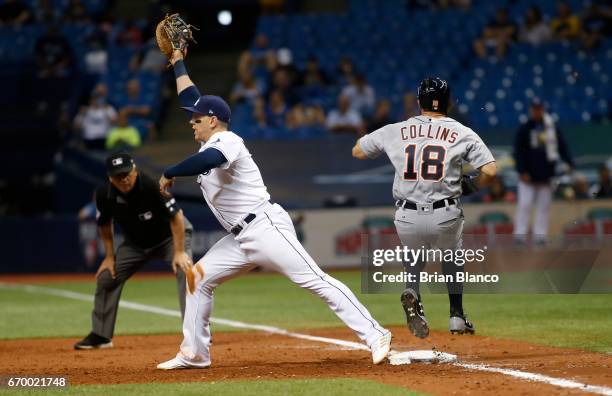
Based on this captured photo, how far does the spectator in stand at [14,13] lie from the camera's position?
2698 cm

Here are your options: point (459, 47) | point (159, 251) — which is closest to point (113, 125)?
point (459, 47)

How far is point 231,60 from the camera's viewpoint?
26.5 m

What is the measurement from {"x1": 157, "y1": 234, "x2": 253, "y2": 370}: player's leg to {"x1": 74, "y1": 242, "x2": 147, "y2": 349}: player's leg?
2.30m

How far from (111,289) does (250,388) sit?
12.1 feet

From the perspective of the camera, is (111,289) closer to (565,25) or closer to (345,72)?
(345,72)

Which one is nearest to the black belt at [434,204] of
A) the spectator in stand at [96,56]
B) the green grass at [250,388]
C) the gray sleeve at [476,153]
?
the gray sleeve at [476,153]

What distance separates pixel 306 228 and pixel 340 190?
1198mm

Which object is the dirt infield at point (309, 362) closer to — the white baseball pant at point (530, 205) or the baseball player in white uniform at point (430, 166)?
the baseball player in white uniform at point (430, 166)

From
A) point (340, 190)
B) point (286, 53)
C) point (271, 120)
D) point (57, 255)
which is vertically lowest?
point (57, 255)

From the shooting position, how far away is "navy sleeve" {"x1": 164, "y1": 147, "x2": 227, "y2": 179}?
7.50 m

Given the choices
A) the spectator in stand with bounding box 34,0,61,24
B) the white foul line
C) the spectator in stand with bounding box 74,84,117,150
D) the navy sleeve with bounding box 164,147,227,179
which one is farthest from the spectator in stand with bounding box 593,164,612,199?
the spectator in stand with bounding box 34,0,61,24

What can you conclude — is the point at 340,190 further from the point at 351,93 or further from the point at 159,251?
the point at 159,251

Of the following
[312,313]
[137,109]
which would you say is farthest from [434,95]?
[137,109]

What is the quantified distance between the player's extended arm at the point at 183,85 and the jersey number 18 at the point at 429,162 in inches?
70.0
